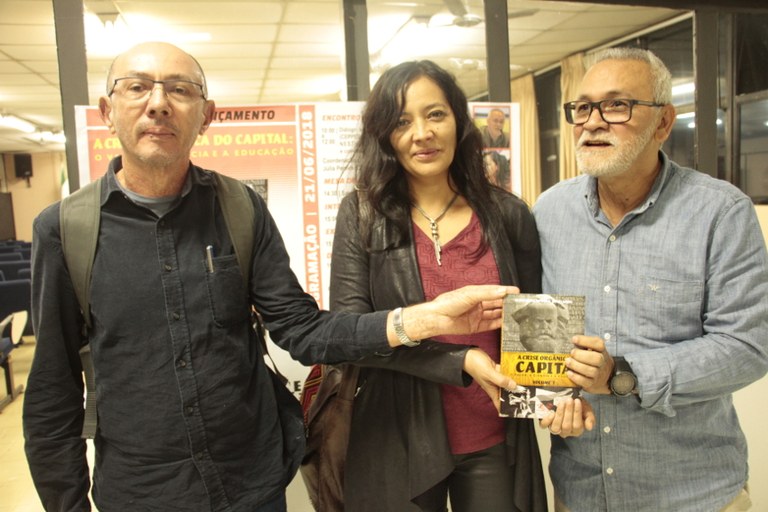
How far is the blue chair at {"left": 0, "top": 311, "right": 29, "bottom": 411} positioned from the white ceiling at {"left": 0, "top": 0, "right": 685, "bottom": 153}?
2.49 meters

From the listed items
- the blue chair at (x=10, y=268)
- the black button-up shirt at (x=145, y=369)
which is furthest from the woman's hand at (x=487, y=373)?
the blue chair at (x=10, y=268)

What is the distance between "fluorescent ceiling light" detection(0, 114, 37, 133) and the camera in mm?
10350

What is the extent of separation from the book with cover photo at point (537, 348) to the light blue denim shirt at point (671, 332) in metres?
0.17

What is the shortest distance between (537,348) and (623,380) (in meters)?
0.21

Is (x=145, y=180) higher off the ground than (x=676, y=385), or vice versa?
(x=145, y=180)

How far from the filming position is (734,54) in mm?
5465

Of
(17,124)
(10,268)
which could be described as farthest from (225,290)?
(17,124)

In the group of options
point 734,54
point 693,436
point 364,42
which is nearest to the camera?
point 693,436

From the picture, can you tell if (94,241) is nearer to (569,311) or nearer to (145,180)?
(145,180)

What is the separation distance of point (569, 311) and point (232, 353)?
29.7 inches

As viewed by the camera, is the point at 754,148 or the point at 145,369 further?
the point at 754,148

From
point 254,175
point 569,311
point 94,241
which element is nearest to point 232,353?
point 94,241

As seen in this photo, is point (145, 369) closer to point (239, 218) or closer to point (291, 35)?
point (239, 218)

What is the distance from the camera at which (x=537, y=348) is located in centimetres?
125
